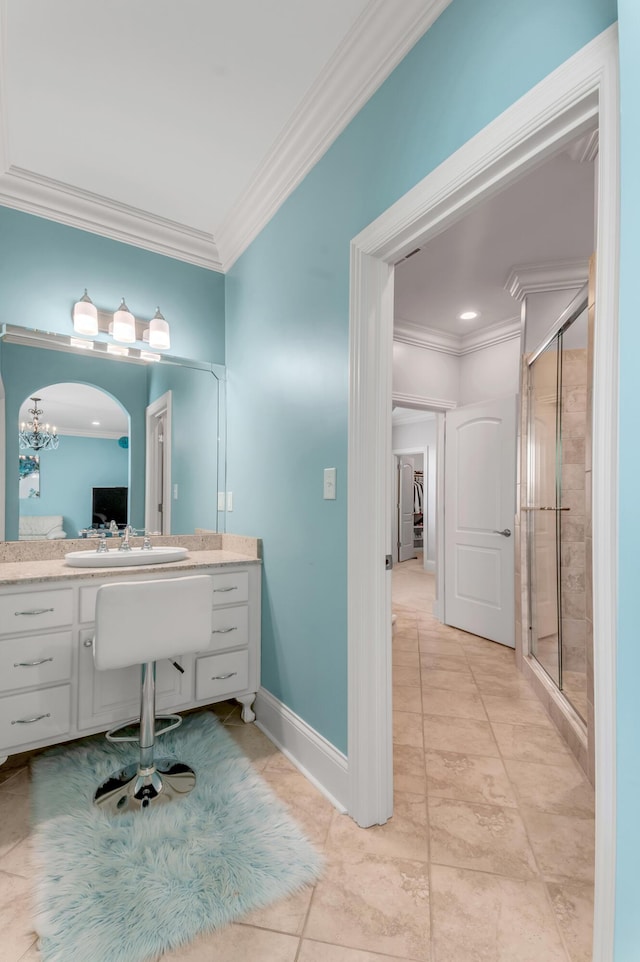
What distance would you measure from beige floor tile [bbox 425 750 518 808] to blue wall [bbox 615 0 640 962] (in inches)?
41.4

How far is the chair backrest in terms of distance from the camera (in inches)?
64.4

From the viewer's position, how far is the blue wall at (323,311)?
117 centimetres

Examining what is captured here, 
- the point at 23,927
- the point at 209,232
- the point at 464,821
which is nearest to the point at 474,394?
the point at 209,232

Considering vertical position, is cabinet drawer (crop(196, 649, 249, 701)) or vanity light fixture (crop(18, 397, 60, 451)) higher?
vanity light fixture (crop(18, 397, 60, 451))

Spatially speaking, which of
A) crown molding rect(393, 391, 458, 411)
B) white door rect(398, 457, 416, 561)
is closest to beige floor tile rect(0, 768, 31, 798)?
crown molding rect(393, 391, 458, 411)

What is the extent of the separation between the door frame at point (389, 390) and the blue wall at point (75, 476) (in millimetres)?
1505

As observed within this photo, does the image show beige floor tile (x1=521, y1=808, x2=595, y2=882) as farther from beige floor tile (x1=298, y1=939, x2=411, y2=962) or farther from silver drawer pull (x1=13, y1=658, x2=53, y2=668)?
silver drawer pull (x1=13, y1=658, x2=53, y2=668)

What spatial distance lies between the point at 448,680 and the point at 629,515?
96.3 inches

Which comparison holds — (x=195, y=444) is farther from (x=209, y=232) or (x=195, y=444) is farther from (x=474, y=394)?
(x=474, y=394)

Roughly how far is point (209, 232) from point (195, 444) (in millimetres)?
1260

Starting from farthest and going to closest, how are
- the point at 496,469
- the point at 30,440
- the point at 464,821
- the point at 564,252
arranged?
the point at 496,469 → the point at 564,252 → the point at 30,440 → the point at 464,821

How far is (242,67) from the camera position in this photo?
66.8 inches

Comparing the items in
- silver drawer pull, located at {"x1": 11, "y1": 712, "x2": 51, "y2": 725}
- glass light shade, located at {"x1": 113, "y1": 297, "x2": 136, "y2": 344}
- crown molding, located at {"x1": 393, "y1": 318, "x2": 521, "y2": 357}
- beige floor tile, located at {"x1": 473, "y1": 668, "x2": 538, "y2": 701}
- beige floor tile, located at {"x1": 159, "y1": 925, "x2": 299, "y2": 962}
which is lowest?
beige floor tile, located at {"x1": 473, "y1": 668, "x2": 538, "y2": 701}

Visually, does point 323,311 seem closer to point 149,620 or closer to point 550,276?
point 149,620
